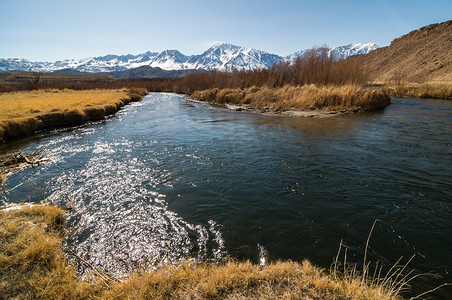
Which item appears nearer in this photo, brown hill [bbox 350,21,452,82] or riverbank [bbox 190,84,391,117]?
riverbank [bbox 190,84,391,117]

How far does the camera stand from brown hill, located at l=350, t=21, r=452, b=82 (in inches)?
2645

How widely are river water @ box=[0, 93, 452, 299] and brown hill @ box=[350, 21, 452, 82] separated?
58.0 m

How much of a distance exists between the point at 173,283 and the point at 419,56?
383 ft

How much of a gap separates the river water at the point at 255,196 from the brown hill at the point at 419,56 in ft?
190

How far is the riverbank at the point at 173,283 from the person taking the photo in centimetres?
281

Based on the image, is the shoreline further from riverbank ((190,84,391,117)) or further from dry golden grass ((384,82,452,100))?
dry golden grass ((384,82,452,100))

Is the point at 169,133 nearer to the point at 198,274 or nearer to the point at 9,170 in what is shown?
the point at 9,170

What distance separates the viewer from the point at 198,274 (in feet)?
10.7

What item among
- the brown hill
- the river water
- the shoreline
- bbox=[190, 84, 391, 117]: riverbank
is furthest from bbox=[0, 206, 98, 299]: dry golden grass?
the brown hill

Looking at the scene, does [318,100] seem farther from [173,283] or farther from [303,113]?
[173,283]

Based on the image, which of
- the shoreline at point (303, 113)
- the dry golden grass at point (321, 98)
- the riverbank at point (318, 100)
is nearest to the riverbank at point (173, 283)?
the shoreline at point (303, 113)

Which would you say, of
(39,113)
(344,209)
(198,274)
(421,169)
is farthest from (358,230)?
(39,113)

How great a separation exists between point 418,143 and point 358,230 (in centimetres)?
872

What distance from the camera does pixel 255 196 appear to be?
635 cm
